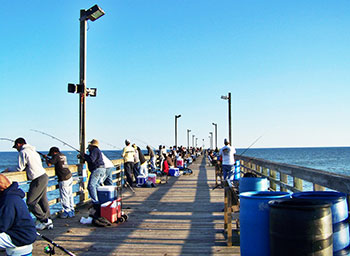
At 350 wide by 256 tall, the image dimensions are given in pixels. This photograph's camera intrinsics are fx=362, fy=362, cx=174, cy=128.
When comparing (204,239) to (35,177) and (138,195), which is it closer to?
(35,177)

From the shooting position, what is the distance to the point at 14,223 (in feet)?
12.1

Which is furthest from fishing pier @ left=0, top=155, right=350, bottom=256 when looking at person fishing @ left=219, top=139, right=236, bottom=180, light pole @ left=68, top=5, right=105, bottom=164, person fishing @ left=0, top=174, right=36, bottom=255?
person fishing @ left=219, top=139, right=236, bottom=180

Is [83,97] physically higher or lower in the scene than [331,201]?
higher

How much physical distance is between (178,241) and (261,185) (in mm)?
1587

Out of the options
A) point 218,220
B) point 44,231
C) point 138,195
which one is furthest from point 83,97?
point 218,220

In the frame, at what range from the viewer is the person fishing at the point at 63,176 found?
743 cm

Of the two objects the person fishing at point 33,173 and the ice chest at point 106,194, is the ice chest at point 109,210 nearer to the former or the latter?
the ice chest at point 106,194

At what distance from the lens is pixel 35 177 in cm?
636

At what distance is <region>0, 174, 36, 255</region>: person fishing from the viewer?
3602 mm

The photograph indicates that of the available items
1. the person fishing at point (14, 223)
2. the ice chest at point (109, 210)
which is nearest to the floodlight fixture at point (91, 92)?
the ice chest at point (109, 210)

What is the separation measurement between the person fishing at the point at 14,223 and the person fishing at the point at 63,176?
3.69m

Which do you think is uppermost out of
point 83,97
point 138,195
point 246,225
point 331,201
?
point 83,97

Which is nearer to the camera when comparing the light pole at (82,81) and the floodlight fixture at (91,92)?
the light pole at (82,81)

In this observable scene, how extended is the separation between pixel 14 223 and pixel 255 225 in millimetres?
2539
